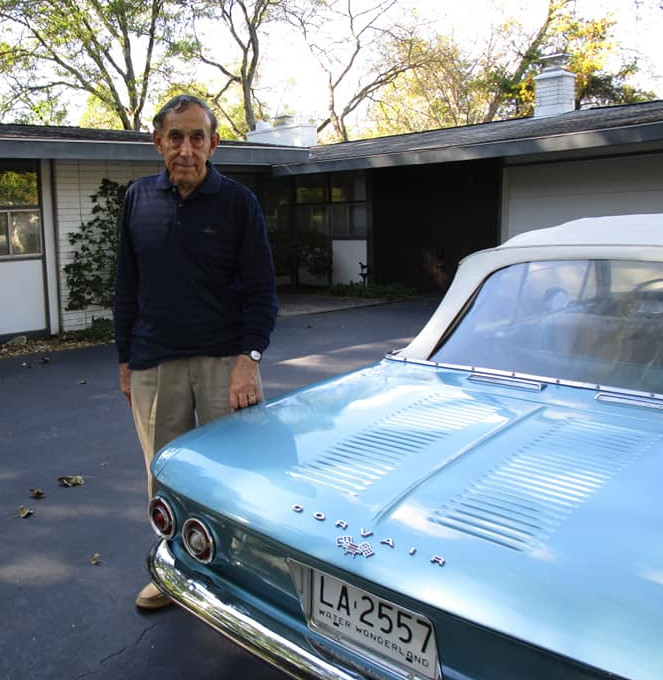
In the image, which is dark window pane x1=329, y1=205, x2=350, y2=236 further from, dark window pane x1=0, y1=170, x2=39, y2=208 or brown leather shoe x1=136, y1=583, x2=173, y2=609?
brown leather shoe x1=136, y1=583, x2=173, y2=609

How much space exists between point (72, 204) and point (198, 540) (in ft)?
31.5

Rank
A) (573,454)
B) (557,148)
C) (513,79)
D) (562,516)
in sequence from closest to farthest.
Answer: (562,516) → (573,454) → (557,148) → (513,79)

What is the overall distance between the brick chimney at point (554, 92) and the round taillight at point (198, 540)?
15462mm

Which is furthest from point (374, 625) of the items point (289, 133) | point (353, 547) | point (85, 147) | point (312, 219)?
point (289, 133)

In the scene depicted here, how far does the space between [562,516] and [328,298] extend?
Result: 13246 millimetres

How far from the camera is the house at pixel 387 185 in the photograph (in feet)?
33.6

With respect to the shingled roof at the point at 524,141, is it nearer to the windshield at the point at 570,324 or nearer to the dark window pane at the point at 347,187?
the dark window pane at the point at 347,187

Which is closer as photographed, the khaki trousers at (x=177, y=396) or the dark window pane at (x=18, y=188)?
the khaki trousers at (x=177, y=396)

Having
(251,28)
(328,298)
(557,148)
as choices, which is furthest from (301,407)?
(251,28)

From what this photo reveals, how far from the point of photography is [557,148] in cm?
1108

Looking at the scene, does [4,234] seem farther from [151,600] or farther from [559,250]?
[559,250]

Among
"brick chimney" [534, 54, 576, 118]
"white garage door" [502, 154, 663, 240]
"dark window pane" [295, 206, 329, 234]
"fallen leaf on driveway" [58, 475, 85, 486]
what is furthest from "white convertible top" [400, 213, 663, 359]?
"brick chimney" [534, 54, 576, 118]

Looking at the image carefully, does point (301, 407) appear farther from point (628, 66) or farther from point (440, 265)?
point (628, 66)

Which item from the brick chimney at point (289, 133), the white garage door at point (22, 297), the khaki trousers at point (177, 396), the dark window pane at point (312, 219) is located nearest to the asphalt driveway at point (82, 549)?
the khaki trousers at point (177, 396)
